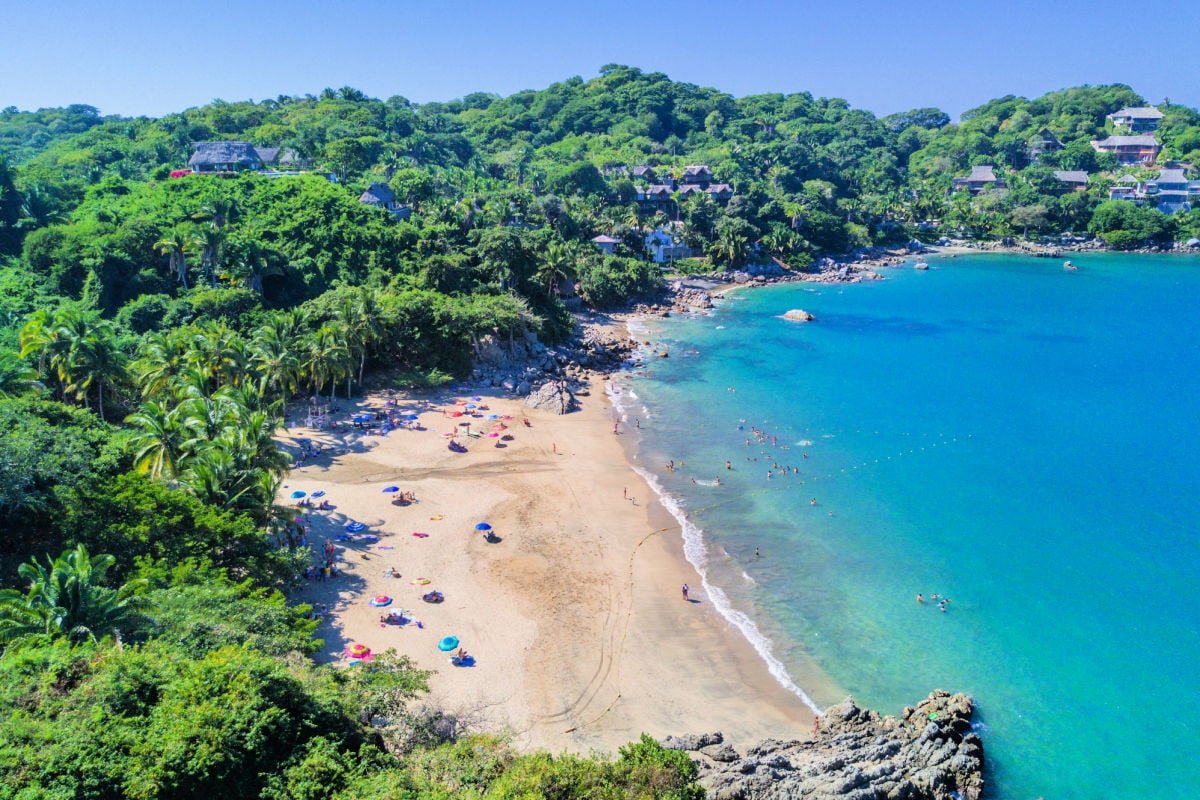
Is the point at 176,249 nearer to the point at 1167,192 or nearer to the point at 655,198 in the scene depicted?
the point at 655,198

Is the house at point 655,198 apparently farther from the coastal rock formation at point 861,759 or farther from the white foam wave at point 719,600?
the coastal rock formation at point 861,759

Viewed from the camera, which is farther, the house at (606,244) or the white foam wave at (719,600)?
the house at (606,244)

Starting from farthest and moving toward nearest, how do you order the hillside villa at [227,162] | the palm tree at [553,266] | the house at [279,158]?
the house at [279,158], the hillside villa at [227,162], the palm tree at [553,266]

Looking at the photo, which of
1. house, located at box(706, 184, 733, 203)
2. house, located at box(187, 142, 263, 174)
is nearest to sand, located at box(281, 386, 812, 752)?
house, located at box(187, 142, 263, 174)

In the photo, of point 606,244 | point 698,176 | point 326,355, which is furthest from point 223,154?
point 698,176

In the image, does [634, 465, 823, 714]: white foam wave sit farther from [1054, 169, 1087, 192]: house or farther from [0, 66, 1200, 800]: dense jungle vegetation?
[1054, 169, 1087, 192]: house

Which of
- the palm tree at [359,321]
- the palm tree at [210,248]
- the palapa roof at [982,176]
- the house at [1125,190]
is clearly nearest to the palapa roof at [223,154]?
the palm tree at [210,248]
